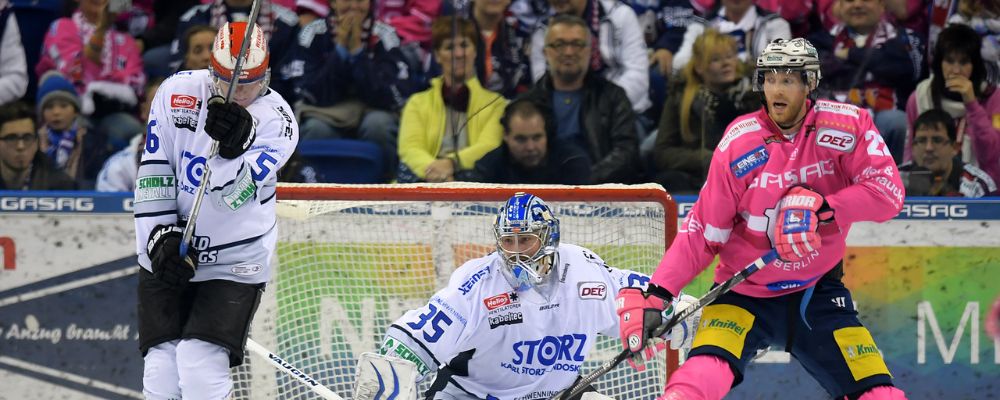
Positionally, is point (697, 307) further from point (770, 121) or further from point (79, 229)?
point (79, 229)

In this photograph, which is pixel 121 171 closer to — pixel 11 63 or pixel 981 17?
pixel 11 63

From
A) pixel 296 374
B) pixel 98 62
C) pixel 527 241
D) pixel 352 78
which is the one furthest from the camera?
pixel 98 62

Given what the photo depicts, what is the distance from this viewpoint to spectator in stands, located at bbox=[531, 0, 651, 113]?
5.91 metres

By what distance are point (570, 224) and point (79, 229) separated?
85.7 inches

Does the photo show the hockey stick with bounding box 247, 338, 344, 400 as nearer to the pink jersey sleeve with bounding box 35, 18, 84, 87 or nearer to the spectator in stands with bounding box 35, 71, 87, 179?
the spectator in stands with bounding box 35, 71, 87, 179

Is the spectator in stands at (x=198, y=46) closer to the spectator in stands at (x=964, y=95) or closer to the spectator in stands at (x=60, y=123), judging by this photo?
the spectator in stands at (x=60, y=123)

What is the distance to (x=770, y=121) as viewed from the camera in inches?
145

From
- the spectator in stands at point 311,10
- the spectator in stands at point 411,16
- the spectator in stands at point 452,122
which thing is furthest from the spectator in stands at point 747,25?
the spectator in stands at point 311,10

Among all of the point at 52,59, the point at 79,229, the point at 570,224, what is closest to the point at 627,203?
the point at 570,224

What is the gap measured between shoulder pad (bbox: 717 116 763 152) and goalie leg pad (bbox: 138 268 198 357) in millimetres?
1644

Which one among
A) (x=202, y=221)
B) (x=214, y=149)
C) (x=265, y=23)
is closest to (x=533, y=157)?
(x=265, y=23)

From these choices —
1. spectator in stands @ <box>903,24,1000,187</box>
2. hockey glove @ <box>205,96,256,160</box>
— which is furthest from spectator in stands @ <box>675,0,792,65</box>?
hockey glove @ <box>205,96,256,160</box>

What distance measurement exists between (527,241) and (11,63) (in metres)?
3.16

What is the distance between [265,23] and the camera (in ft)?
19.9
